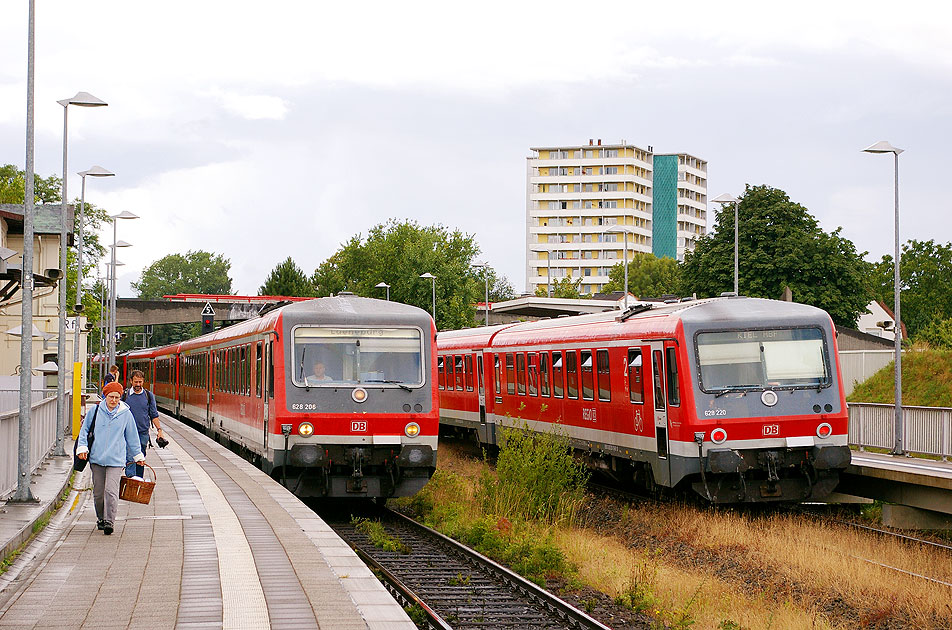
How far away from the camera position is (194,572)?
10.1 meters

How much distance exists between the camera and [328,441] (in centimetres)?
1755

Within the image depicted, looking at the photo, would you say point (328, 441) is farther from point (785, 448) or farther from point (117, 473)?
point (785, 448)

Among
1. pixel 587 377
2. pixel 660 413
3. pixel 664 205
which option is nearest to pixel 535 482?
pixel 660 413

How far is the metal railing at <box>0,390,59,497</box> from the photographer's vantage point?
14.6 meters

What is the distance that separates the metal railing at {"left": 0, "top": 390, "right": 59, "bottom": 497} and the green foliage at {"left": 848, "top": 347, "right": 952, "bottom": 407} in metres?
23.2

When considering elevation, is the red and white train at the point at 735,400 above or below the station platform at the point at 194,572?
above

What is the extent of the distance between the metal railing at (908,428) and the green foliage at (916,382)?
34.9 ft

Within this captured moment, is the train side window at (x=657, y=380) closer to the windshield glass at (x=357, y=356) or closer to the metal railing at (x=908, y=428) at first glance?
the windshield glass at (x=357, y=356)

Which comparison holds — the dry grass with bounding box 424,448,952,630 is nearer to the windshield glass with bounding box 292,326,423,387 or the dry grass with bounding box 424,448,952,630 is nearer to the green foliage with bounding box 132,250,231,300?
the windshield glass with bounding box 292,326,423,387

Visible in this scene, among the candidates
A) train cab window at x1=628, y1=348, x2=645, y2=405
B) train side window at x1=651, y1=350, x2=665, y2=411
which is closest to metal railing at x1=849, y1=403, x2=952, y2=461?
train cab window at x1=628, y1=348, x2=645, y2=405

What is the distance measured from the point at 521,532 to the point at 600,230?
12565 cm

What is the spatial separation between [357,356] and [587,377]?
526 centimetres

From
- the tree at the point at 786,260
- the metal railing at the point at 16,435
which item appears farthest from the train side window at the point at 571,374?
the tree at the point at 786,260

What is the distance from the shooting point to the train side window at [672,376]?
17.5 metres
